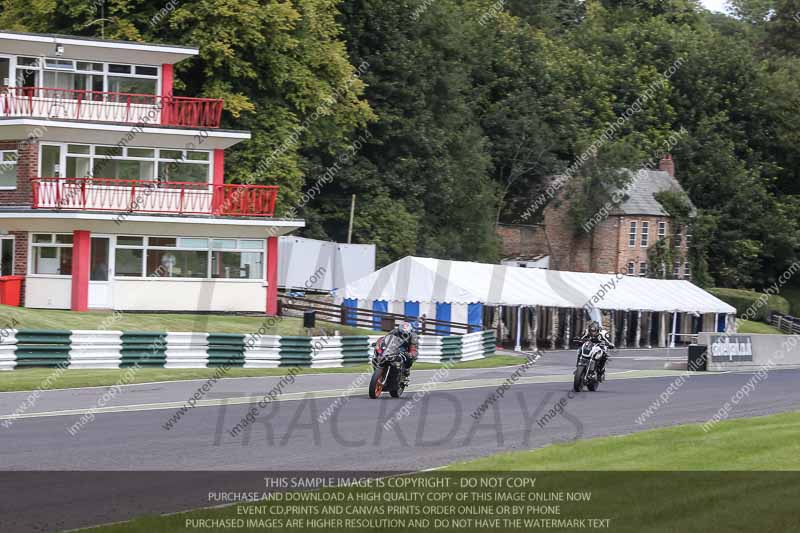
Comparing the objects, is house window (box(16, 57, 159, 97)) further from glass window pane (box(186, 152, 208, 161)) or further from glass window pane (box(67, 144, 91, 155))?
glass window pane (box(186, 152, 208, 161))

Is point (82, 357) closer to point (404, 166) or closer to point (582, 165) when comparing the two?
point (404, 166)

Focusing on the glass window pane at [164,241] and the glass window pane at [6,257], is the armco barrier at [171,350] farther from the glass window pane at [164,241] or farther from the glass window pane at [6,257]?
the glass window pane at [6,257]

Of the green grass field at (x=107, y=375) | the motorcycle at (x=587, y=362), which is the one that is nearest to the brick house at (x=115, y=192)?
the green grass field at (x=107, y=375)

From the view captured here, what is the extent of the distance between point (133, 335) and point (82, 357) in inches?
57.8

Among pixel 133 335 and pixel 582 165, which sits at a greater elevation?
pixel 582 165

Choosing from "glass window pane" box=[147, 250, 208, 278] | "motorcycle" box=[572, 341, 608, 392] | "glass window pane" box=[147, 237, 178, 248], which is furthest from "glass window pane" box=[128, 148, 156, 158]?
"motorcycle" box=[572, 341, 608, 392]

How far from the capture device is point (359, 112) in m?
53.3

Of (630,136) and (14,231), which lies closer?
(14,231)

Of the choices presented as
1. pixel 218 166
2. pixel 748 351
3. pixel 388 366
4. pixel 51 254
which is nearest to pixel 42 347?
pixel 388 366

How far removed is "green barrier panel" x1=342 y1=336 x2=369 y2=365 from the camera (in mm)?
34938

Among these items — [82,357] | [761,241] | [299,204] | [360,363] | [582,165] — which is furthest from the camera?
[761,241]

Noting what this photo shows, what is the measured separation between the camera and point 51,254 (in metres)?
40.0

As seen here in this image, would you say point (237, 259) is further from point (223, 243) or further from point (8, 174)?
point (8, 174)

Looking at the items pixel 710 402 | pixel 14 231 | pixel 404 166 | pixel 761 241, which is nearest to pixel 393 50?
pixel 404 166
